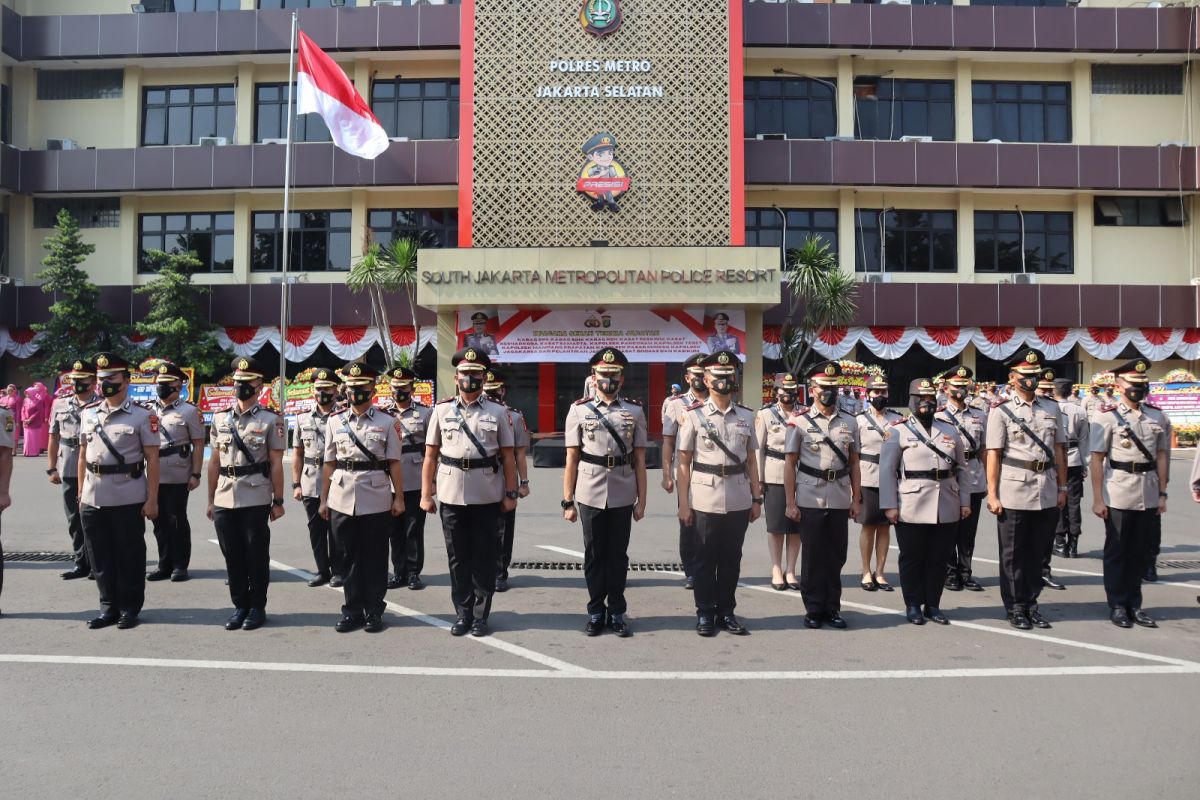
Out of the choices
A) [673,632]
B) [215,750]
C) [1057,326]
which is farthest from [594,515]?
[1057,326]

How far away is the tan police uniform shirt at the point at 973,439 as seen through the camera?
7496mm

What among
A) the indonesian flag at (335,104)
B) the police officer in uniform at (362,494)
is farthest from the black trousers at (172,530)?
the indonesian flag at (335,104)

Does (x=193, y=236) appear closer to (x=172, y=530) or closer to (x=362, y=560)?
(x=172, y=530)

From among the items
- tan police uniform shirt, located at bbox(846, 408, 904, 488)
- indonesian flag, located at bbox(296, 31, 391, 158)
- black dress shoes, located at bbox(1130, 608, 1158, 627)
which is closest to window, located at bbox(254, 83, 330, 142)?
indonesian flag, located at bbox(296, 31, 391, 158)

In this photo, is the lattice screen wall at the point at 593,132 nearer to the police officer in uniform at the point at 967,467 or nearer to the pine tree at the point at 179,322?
the pine tree at the point at 179,322

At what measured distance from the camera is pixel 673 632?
6008 mm

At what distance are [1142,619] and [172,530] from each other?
8095mm

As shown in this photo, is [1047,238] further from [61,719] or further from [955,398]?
[61,719]

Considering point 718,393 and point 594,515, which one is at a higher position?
point 718,393

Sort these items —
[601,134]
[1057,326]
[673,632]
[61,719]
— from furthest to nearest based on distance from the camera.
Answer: [1057,326]
[601,134]
[673,632]
[61,719]

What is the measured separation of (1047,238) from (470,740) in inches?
1043

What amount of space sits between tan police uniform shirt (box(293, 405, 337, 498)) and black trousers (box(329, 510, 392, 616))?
5.23 ft

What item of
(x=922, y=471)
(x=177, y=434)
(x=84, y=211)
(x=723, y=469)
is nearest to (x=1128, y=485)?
(x=922, y=471)

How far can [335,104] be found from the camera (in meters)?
19.7
